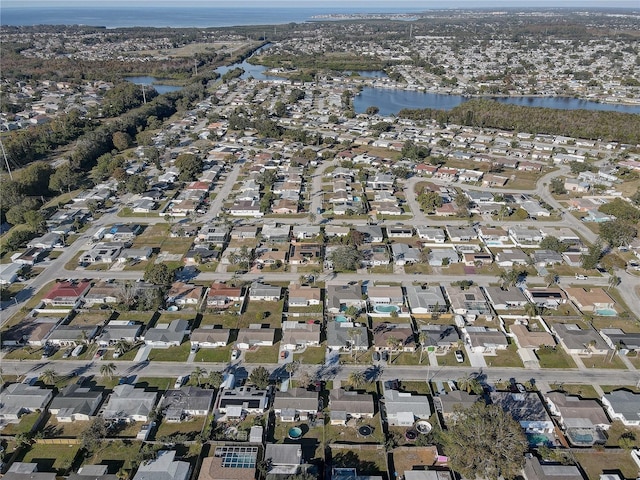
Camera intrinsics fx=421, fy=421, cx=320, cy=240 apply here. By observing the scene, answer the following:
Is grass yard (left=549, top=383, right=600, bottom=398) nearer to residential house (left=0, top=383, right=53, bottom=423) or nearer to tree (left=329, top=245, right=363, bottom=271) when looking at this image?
tree (left=329, top=245, right=363, bottom=271)

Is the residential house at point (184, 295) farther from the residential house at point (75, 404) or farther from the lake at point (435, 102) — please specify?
the lake at point (435, 102)

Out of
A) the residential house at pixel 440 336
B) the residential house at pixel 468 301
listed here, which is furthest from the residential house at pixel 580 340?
the residential house at pixel 440 336

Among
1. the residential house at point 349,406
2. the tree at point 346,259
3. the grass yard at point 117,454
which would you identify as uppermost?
the tree at point 346,259

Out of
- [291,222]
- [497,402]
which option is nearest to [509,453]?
[497,402]

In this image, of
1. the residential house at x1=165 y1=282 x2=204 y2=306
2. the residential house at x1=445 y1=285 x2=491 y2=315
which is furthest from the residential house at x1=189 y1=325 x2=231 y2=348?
the residential house at x1=445 y1=285 x2=491 y2=315

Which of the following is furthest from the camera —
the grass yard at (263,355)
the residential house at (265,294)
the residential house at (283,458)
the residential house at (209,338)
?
the residential house at (265,294)

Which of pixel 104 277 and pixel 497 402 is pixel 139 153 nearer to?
pixel 104 277

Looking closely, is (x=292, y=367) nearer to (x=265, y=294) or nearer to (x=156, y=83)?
(x=265, y=294)
